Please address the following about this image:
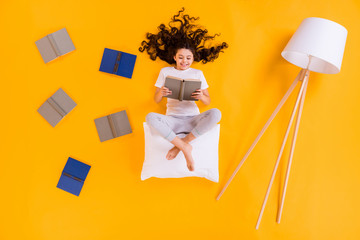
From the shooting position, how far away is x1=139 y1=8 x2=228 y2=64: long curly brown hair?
189cm

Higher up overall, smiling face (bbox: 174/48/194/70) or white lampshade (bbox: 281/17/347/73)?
white lampshade (bbox: 281/17/347/73)

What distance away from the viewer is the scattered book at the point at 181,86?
163cm

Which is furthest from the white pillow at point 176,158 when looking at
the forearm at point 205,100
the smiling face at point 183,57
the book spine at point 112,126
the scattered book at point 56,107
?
the scattered book at point 56,107

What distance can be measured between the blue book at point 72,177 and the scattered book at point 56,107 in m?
0.33

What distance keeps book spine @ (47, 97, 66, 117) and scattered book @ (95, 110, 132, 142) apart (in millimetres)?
261

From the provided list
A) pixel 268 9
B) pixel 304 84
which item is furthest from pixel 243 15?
pixel 304 84

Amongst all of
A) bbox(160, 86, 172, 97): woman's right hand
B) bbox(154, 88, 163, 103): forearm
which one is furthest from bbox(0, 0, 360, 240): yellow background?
bbox(160, 86, 172, 97): woman's right hand

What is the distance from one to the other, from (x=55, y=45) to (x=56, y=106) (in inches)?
17.8

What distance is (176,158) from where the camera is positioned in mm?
1708

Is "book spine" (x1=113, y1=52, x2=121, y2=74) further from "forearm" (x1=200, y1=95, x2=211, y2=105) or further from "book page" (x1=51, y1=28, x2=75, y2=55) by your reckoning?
"forearm" (x1=200, y1=95, x2=211, y2=105)

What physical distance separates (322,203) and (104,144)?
180cm

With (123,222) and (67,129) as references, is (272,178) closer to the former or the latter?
(123,222)

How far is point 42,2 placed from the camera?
1881 mm

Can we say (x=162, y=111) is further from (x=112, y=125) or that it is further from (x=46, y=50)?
(x=46, y=50)
